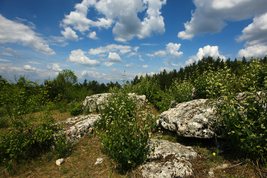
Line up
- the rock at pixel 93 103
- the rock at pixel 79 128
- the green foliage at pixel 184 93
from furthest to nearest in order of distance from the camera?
the rock at pixel 93 103 → the green foliage at pixel 184 93 → the rock at pixel 79 128

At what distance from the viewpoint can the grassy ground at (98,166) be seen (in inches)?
247

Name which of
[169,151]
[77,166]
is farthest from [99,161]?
[169,151]

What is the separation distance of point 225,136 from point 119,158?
308cm

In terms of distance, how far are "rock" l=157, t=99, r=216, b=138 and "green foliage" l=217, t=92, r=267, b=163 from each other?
522 mm

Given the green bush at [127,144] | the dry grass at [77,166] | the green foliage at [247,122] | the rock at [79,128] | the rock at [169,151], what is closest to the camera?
the green foliage at [247,122]

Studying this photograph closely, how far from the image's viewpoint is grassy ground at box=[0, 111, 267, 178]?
6.27 metres

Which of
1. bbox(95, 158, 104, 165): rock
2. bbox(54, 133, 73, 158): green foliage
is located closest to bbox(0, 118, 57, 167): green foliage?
bbox(54, 133, 73, 158): green foliage

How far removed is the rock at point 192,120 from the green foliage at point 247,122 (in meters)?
0.52

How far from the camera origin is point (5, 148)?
8758mm

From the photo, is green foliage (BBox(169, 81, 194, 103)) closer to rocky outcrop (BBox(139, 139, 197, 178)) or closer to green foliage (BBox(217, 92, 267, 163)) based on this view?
rocky outcrop (BBox(139, 139, 197, 178))

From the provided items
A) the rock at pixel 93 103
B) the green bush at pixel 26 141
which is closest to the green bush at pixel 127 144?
the green bush at pixel 26 141

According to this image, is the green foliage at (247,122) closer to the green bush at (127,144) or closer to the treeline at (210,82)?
the treeline at (210,82)

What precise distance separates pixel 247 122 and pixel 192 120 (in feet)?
5.94

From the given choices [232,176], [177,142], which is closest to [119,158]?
[177,142]
